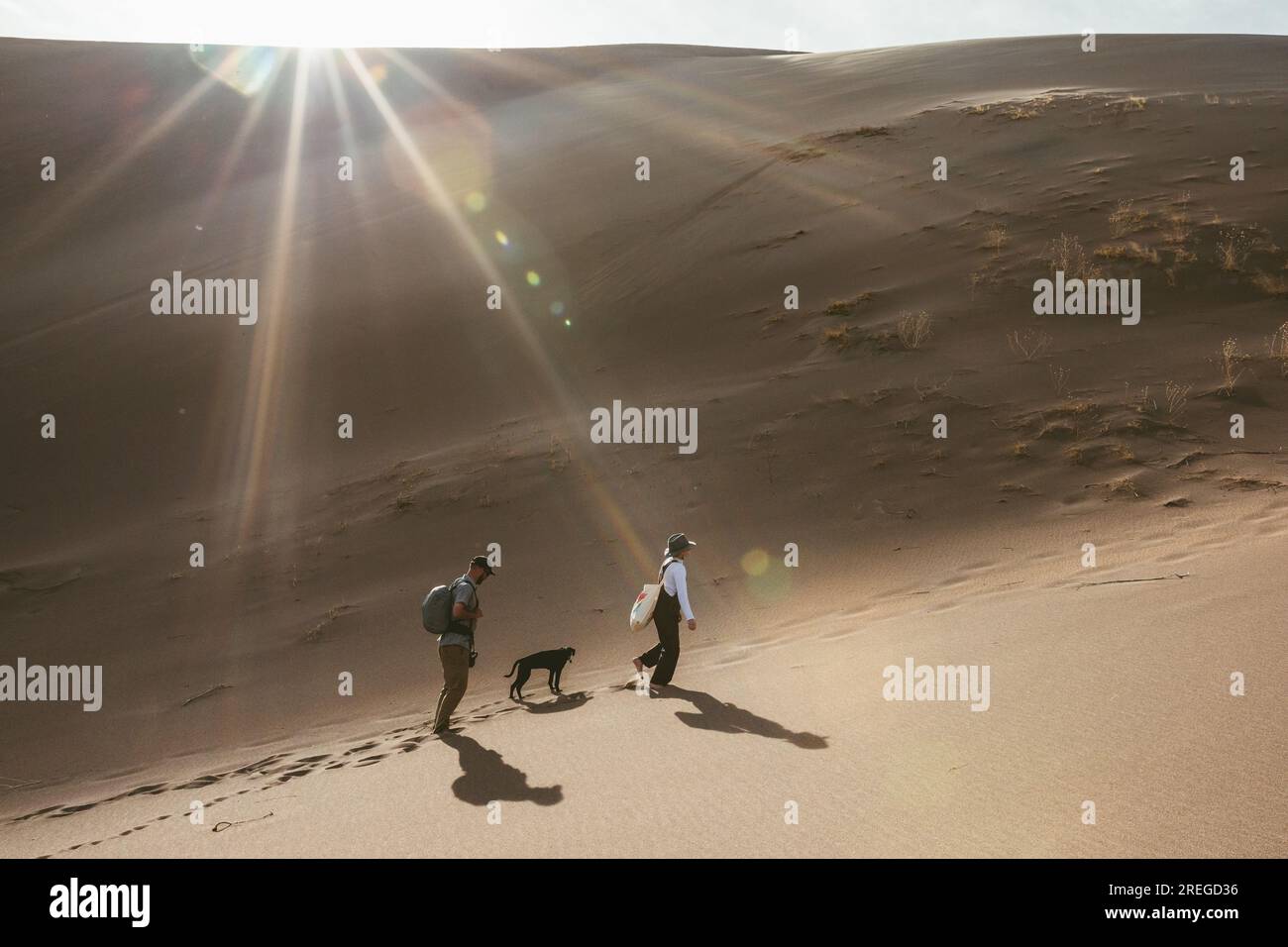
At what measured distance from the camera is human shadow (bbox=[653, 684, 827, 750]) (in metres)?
5.91

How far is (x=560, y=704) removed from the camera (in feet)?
25.2

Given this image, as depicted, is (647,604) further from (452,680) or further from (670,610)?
(452,680)

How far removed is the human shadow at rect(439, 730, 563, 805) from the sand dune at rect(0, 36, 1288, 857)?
44 millimetres

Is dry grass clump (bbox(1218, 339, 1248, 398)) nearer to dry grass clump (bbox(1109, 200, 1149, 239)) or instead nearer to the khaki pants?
dry grass clump (bbox(1109, 200, 1149, 239))

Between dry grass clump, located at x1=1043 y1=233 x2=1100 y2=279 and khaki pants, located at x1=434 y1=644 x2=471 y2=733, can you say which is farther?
dry grass clump, located at x1=1043 y1=233 x2=1100 y2=279

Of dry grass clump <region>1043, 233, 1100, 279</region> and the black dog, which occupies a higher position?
dry grass clump <region>1043, 233, 1100, 279</region>

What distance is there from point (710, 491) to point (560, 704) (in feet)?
15.8

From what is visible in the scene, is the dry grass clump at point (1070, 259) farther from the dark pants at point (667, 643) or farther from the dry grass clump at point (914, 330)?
the dark pants at point (667, 643)

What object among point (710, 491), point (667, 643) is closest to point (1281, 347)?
point (710, 491)

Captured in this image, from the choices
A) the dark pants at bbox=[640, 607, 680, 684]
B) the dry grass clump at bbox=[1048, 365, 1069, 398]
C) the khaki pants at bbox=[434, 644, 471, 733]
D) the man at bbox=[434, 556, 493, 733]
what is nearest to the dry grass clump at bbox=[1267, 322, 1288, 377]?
the dry grass clump at bbox=[1048, 365, 1069, 398]

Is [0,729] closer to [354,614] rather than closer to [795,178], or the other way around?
[354,614]

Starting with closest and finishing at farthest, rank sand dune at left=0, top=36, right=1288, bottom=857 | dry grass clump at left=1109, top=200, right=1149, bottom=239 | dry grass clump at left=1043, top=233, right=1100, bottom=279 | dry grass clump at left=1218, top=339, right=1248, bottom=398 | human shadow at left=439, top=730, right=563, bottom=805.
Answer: sand dune at left=0, top=36, right=1288, bottom=857 → human shadow at left=439, top=730, right=563, bottom=805 → dry grass clump at left=1218, top=339, right=1248, bottom=398 → dry grass clump at left=1043, top=233, right=1100, bottom=279 → dry grass clump at left=1109, top=200, right=1149, bottom=239

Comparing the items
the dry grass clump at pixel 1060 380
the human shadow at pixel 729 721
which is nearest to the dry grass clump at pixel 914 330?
the dry grass clump at pixel 1060 380

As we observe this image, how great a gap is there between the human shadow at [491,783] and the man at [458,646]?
23.6 inches
